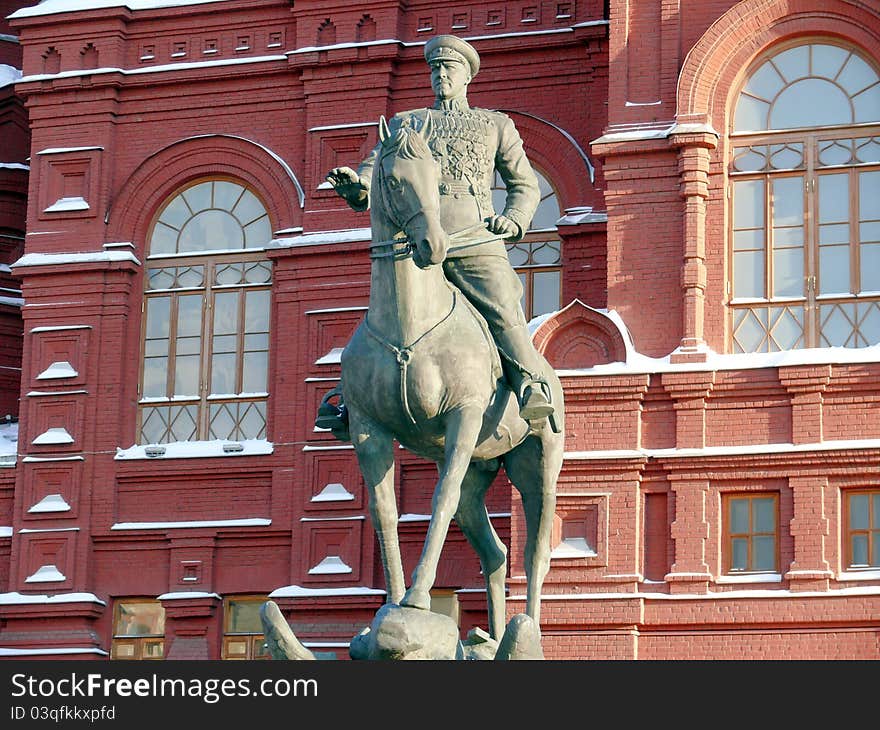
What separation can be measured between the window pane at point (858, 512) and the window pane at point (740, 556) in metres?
1.04

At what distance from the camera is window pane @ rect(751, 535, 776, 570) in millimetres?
21203

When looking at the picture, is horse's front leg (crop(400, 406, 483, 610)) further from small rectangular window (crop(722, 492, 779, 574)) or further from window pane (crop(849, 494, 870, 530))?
window pane (crop(849, 494, 870, 530))

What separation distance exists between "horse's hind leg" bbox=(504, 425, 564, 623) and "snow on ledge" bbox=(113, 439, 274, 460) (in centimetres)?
1217

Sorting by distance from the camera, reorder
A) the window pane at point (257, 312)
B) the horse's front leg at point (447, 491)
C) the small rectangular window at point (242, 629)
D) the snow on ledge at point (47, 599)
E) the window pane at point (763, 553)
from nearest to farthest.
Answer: the horse's front leg at point (447, 491) → the window pane at point (763, 553) → the small rectangular window at point (242, 629) → the snow on ledge at point (47, 599) → the window pane at point (257, 312)

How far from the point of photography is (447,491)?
42.4ft

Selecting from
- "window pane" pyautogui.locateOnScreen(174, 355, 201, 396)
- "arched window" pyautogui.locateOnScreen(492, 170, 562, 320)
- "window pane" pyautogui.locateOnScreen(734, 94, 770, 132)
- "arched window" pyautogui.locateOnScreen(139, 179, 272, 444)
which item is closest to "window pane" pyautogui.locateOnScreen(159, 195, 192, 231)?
"arched window" pyautogui.locateOnScreen(139, 179, 272, 444)

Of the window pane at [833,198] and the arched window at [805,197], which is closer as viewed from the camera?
the arched window at [805,197]

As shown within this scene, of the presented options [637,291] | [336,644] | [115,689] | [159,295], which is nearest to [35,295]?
[159,295]

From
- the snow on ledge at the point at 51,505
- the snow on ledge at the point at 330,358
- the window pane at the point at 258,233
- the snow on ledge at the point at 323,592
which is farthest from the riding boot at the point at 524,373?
the snow on ledge at the point at 51,505

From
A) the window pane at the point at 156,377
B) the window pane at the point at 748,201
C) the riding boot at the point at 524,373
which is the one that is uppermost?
the window pane at the point at 748,201

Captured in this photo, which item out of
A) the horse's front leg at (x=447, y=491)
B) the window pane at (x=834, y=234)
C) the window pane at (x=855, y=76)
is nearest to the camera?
the horse's front leg at (x=447, y=491)

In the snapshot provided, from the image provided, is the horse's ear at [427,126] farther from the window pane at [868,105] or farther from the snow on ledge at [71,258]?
the snow on ledge at [71,258]

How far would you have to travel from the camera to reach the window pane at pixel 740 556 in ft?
69.8

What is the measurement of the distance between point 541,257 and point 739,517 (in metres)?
5.43
